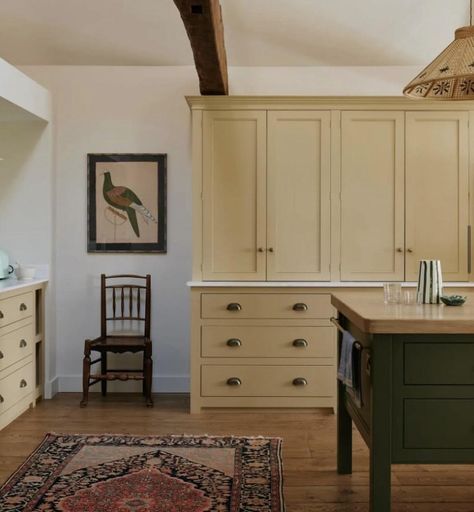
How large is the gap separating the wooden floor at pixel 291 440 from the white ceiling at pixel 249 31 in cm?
264

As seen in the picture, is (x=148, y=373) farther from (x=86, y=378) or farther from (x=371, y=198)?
(x=371, y=198)

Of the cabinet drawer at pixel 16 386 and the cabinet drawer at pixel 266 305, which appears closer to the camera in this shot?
Result: the cabinet drawer at pixel 16 386

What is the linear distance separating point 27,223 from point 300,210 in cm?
210

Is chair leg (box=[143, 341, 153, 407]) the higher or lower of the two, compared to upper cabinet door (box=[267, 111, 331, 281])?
lower

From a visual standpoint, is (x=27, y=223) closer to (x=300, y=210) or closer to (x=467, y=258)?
(x=300, y=210)

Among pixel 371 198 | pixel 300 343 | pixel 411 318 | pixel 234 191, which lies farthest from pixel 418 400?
pixel 234 191

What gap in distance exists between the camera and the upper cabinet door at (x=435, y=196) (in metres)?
4.47

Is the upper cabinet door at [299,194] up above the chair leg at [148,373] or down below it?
above

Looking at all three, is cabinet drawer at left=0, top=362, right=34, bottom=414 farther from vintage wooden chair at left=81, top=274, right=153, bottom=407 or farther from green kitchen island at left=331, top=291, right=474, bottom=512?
green kitchen island at left=331, top=291, right=474, bottom=512

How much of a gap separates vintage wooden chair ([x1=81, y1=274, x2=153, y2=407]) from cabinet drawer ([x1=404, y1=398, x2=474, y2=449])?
2.45 m

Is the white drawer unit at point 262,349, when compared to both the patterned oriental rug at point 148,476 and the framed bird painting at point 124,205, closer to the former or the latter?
the patterned oriental rug at point 148,476

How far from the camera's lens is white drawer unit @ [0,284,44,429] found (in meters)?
4.02

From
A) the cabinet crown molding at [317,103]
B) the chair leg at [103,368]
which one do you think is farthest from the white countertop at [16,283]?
the cabinet crown molding at [317,103]

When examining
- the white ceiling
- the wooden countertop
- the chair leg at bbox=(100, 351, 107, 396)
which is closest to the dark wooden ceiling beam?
the white ceiling
